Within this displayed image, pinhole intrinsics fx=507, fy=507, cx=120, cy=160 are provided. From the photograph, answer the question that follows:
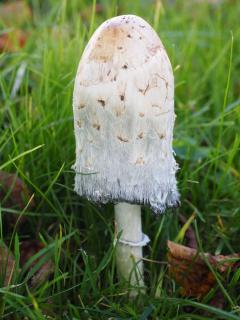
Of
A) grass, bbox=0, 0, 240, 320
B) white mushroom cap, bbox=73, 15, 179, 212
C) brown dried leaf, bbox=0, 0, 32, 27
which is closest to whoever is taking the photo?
white mushroom cap, bbox=73, 15, 179, 212

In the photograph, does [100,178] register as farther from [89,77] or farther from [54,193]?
[54,193]

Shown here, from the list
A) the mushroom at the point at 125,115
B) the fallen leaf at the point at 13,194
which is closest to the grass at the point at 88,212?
the fallen leaf at the point at 13,194

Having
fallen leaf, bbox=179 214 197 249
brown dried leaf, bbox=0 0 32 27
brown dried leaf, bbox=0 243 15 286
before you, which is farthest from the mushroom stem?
brown dried leaf, bbox=0 0 32 27

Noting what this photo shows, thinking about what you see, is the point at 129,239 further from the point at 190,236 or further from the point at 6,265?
the point at 6,265

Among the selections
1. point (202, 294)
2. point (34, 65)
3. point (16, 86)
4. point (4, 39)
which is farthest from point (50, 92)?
point (4, 39)

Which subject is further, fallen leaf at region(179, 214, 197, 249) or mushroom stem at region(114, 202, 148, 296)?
fallen leaf at region(179, 214, 197, 249)

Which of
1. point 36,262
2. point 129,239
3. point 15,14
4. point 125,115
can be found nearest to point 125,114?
point 125,115

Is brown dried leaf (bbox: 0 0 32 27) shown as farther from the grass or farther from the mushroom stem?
the mushroom stem
